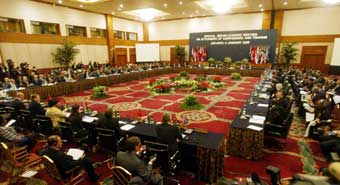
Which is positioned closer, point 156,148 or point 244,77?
point 156,148

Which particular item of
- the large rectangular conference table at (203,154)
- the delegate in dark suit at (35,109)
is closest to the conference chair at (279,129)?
the large rectangular conference table at (203,154)

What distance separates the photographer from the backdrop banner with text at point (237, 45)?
1612cm

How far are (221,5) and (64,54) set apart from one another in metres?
12.7

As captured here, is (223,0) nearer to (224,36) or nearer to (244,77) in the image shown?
(224,36)

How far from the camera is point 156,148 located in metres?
2.96

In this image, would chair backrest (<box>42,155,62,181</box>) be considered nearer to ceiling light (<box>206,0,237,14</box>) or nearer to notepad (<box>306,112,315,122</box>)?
notepad (<box>306,112,315,122</box>)

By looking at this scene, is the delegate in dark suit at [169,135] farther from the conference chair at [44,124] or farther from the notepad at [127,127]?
the conference chair at [44,124]

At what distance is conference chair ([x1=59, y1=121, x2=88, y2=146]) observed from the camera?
158 inches

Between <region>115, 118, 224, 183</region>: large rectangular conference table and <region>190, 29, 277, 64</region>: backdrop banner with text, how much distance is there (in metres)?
15.3

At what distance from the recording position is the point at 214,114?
6.68 m

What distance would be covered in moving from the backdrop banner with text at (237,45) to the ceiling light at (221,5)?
6.40ft

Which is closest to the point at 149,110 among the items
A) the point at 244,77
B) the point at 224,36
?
the point at 244,77

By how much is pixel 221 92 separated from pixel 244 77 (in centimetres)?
581

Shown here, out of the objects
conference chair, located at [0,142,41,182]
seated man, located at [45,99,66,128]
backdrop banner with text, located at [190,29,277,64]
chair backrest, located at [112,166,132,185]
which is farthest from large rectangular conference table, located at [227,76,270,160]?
backdrop banner with text, located at [190,29,277,64]
